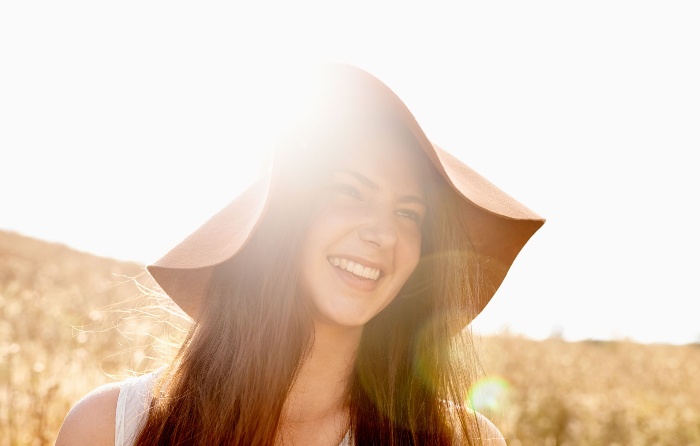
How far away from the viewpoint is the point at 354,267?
8.61 ft

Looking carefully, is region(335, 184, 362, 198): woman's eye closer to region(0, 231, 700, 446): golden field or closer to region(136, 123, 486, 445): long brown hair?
region(136, 123, 486, 445): long brown hair

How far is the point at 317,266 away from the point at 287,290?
0.51 ft

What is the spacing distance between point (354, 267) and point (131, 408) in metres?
1.00

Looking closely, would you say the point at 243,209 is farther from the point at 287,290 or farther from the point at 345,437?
the point at 345,437

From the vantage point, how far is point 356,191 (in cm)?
273

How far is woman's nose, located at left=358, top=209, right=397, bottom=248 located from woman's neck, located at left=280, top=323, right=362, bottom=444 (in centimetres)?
45

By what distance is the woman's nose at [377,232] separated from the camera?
2.62 m

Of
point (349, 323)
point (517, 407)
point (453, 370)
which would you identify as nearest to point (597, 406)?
point (517, 407)

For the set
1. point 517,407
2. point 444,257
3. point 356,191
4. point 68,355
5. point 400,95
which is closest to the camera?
point 400,95

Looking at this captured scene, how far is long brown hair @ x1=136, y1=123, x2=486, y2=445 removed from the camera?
2.62 metres

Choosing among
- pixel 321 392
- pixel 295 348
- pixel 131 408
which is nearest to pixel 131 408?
pixel 131 408

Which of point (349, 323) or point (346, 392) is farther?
point (346, 392)

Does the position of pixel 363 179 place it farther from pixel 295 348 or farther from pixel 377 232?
pixel 295 348

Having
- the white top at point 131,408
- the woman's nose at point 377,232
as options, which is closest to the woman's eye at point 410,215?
the woman's nose at point 377,232
